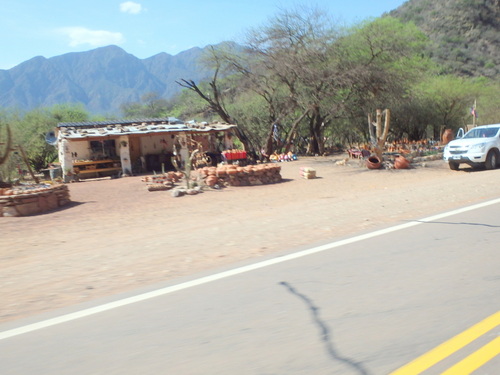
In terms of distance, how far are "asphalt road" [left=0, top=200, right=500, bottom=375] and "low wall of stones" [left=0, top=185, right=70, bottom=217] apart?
381 inches

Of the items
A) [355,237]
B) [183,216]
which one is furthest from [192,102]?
[355,237]

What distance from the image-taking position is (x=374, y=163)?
22.2 m

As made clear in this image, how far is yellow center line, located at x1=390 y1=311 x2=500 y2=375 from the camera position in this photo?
3.10 meters

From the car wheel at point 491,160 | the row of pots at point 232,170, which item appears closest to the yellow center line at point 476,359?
the row of pots at point 232,170

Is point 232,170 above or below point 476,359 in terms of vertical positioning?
above

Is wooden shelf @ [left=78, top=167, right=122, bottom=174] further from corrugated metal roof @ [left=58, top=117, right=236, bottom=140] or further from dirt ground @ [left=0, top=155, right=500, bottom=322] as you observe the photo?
dirt ground @ [left=0, top=155, right=500, bottom=322]

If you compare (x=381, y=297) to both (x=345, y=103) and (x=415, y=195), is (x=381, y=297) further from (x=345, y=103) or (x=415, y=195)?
(x=345, y=103)

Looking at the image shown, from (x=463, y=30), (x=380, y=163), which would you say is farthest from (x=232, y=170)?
(x=463, y=30)

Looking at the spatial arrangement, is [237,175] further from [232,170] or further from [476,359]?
[476,359]

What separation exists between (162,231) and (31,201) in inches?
238

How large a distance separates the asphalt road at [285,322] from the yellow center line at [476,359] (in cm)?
2

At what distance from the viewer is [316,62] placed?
27.1 metres

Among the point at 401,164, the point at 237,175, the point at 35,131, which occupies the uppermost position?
the point at 35,131

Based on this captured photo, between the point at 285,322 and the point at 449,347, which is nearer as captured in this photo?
the point at 449,347
